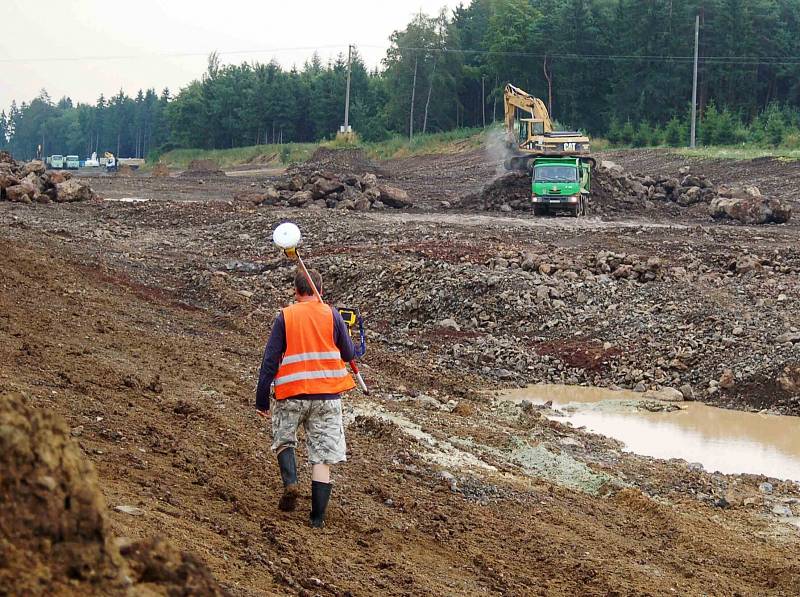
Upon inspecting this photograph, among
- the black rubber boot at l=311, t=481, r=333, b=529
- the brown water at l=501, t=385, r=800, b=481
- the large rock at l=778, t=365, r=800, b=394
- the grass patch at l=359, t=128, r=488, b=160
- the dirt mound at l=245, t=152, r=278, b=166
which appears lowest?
the brown water at l=501, t=385, r=800, b=481

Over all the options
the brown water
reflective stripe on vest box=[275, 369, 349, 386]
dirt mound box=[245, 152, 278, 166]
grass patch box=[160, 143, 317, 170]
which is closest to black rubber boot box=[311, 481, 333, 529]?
reflective stripe on vest box=[275, 369, 349, 386]

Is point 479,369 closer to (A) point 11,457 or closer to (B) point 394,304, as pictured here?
(B) point 394,304

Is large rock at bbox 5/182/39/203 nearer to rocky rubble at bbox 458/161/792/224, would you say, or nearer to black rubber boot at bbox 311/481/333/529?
rocky rubble at bbox 458/161/792/224

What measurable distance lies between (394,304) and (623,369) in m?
4.66

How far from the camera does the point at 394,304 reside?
18812 mm

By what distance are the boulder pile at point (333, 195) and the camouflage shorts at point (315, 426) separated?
89.5ft

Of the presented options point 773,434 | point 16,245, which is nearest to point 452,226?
point 16,245

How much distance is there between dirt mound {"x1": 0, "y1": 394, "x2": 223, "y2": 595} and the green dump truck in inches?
1178

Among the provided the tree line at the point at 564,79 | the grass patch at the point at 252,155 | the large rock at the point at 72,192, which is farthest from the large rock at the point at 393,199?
the grass patch at the point at 252,155

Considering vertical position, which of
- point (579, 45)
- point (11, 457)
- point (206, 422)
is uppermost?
point (579, 45)

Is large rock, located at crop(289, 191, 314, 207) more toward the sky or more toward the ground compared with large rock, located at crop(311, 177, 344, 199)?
more toward the ground

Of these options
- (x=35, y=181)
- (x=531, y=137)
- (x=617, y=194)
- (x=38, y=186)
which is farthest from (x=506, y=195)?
(x=35, y=181)

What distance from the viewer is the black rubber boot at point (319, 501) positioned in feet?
22.2

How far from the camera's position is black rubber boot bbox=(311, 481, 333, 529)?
678 cm
